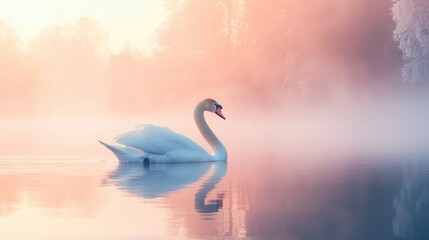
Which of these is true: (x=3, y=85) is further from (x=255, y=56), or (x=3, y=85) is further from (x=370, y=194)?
(x=370, y=194)

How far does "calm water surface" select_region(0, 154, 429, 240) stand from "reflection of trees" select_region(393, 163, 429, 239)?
0.04ft

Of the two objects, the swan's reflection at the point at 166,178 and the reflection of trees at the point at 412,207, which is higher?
the swan's reflection at the point at 166,178

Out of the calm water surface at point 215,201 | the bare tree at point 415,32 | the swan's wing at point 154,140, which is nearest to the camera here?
the calm water surface at point 215,201

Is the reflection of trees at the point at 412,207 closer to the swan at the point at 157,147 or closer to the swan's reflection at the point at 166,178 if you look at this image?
the swan's reflection at the point at 166,178

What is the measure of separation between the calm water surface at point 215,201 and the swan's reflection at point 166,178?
0.01m

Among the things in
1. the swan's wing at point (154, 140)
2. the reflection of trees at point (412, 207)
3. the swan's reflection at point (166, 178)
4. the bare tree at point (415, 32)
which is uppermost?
the bare tree at point (415, 32)

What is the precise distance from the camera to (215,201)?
1048 centimetres

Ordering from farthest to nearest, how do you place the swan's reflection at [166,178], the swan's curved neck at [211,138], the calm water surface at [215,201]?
1. the swan's curved neck at [211,138]
2. the swan's reflection at [166,178]
3. the calm water surface at [215,201]

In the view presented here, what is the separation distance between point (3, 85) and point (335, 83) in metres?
34.7

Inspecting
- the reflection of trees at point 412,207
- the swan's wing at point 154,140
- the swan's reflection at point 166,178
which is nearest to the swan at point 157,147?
the swan's wing at point 154,140

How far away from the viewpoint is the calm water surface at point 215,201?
8320 mm

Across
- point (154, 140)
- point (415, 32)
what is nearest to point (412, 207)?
point (154, 140)

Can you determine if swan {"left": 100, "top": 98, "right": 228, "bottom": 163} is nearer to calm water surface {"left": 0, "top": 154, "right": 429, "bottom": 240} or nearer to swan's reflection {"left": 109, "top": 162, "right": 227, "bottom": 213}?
swan's reflection {"left": 109, "top": 162, "right": 227, "bottom": 213}

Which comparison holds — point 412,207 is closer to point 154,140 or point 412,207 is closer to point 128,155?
point 154,140
